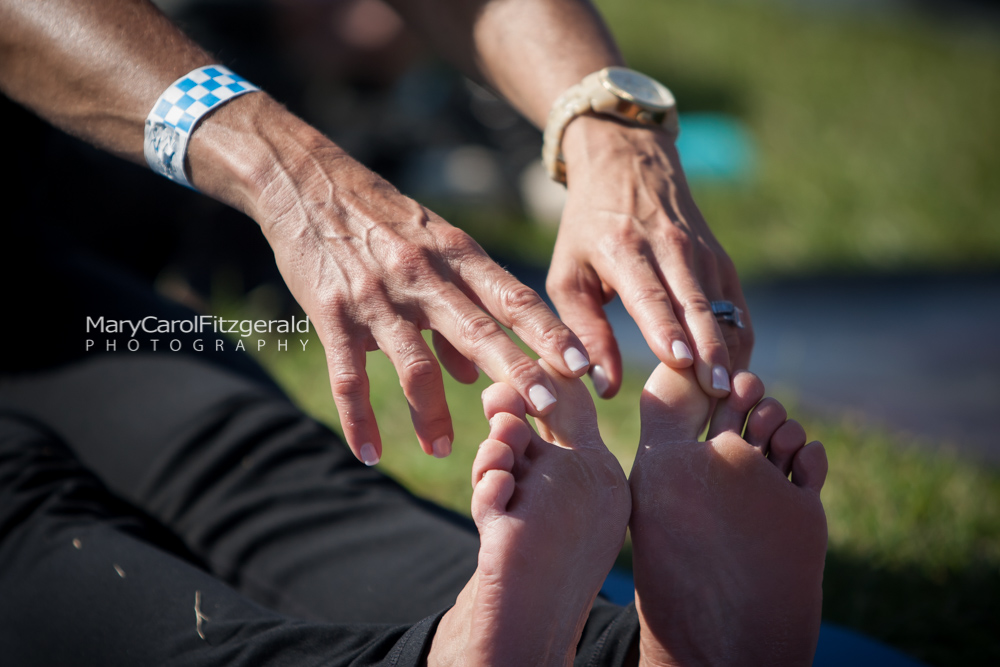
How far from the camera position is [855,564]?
5.03 ft

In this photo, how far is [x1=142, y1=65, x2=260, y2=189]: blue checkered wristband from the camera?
0.91 metres

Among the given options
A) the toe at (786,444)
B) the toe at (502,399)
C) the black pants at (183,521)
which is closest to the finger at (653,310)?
the toe at (786,444)

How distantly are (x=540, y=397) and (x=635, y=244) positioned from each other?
1.01 feet

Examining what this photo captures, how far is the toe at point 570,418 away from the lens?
0.89 m

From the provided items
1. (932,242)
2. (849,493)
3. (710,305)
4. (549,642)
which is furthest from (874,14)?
(549,642)

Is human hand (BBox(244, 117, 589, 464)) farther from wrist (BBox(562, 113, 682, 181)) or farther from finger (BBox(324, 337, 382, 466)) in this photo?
wrist (BBox(562, 113, 682, 181))

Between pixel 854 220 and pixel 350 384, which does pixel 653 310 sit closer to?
pixel 350 384

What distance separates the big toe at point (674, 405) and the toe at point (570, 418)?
0.30 feet

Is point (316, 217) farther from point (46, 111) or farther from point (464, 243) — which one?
point (46, 111)

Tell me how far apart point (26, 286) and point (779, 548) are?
4.11ft

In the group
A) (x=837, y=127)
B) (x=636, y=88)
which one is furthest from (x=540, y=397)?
(x=837, y=127)

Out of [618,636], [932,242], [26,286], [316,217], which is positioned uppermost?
[932,242]

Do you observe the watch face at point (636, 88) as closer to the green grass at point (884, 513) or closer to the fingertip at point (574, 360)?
the fingertip at point (574, 360)

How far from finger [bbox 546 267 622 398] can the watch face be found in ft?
0.94
